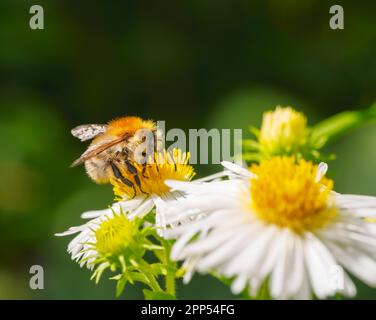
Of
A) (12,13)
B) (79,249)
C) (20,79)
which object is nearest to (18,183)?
(20,79)

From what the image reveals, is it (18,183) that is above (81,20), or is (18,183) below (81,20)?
below

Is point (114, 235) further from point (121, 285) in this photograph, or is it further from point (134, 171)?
point (134, 171)

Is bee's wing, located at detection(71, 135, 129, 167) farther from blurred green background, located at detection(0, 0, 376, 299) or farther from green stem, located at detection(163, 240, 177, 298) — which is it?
blurred green background, located at detection(0, 0, 376, 299)

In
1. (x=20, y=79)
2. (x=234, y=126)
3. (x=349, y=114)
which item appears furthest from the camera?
(x=20, y=79)

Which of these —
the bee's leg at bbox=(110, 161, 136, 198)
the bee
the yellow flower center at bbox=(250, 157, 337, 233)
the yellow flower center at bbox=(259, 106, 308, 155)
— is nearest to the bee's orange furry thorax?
the bee

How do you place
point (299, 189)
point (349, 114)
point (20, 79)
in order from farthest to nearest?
point (20, 79), point (349, 114), point (299, 189)

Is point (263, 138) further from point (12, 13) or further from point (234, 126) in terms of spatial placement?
point (12, 13)
